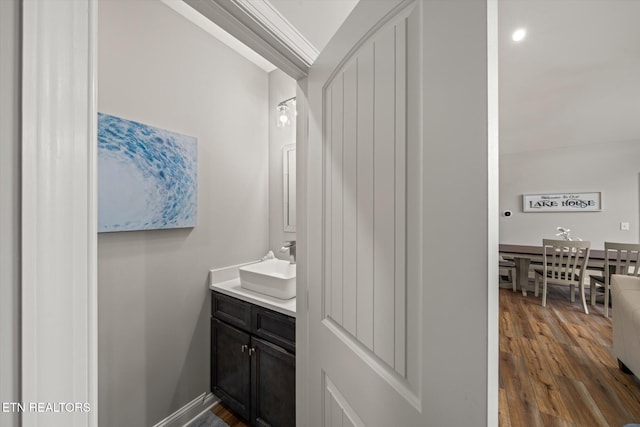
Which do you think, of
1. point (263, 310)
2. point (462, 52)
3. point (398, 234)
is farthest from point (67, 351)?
point (263, 310)

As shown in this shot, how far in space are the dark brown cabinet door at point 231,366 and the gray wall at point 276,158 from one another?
2.38 feet

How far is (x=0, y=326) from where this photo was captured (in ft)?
1.03

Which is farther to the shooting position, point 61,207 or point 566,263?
point 566,263

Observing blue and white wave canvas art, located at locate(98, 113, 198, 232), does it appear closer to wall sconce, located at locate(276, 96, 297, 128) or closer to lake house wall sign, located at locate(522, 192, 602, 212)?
wall sconce, located at locate(276, 96, 297, 128)

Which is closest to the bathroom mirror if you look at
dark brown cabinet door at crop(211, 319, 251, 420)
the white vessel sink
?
the white vessel sink

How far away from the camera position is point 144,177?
4.51 ft

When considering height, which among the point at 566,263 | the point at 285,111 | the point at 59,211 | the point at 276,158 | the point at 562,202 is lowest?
the point at 566,263

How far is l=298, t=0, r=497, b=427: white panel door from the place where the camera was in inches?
16.0

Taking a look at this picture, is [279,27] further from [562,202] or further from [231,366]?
[562,202]

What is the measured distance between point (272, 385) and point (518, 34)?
3237 millimetres

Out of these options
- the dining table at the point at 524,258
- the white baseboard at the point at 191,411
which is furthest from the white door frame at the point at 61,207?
the dining table at the point at 524,258

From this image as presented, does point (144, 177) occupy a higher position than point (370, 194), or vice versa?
point (144, 177)

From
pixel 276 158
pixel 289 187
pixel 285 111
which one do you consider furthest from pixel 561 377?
pixel 285 111

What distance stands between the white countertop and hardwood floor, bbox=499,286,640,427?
166cm
